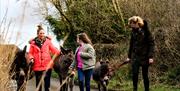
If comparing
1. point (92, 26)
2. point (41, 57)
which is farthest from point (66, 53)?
point (92, 26)

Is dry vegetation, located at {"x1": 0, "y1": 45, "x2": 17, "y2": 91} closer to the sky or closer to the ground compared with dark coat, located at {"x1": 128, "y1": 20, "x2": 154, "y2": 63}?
closer to the sky

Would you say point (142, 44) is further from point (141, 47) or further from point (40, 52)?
point (40, 52)

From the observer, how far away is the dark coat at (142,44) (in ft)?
44.9

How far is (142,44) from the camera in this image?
1384 cm

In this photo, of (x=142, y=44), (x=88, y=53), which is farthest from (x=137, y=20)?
(x=88, y=53)

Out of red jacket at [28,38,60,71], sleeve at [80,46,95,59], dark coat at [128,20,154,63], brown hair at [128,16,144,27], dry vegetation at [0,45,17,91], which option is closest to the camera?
dry vegetation at [0,45,17,91]

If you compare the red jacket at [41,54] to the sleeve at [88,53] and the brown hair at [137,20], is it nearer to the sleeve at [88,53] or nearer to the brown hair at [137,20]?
the sleeve at [88,53]

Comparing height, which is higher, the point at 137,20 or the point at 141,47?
the point at 137,20

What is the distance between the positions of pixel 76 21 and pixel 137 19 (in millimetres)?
16961

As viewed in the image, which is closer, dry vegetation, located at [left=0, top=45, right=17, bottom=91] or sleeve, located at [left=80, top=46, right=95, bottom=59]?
dry vegetation, located at [left=0, top=45, right=17, bottom=91]

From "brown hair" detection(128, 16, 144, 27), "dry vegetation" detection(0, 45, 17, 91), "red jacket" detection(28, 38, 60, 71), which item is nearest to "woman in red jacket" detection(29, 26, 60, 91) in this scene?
"red jacket" detection(28, 38, 60, 71)

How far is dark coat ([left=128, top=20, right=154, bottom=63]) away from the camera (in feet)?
44.9

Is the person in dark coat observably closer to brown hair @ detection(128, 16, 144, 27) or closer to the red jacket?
brown hair @ detection(128, 16, 144, 27)

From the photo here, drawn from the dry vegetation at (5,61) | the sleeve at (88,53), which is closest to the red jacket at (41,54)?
the sleeve at (88,53)
